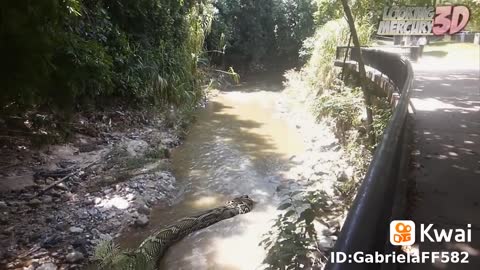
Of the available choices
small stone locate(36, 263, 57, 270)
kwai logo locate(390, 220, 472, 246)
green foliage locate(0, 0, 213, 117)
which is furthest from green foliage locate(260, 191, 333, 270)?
green foliage locate(0, 0, 213, 117)

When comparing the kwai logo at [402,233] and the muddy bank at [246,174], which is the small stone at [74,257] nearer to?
the muddy bank at [246,174]

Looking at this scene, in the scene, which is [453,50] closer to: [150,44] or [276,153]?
[276,153]

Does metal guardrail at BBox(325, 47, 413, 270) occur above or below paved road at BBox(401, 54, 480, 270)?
above

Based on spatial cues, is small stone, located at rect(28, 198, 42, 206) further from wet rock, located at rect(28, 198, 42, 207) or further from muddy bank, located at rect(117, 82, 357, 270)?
muddy bank, located at rect(117, 82, 357, 270)

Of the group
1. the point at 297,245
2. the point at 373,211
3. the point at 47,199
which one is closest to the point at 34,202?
the point at 47,199

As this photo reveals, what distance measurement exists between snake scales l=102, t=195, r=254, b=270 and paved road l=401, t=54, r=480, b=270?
339 centimetres

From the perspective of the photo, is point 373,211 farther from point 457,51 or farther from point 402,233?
point 457,51

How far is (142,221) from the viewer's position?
6.29m

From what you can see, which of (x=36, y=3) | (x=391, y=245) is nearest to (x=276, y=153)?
(x=36, y=3)

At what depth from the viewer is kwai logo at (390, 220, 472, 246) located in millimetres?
2293

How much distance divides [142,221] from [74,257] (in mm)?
1380

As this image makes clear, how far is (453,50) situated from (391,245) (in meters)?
20.2

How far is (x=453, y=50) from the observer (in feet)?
62.8

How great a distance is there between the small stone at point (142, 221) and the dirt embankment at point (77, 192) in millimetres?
16
